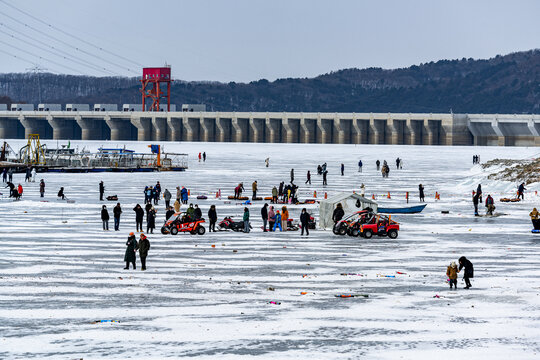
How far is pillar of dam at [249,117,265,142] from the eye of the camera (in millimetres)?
159750

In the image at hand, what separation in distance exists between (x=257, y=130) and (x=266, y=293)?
140m

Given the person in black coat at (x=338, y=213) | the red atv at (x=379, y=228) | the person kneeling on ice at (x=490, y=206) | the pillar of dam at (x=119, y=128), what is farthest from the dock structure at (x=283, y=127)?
the red atv at (x=379, y=228)

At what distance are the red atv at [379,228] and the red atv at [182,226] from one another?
626 cm

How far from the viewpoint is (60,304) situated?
18.8 m

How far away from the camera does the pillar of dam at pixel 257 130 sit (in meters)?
160

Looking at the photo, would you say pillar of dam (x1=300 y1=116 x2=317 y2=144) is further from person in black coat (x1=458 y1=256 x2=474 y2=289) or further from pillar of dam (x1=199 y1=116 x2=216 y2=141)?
person in black coat (x1=458 y1=256 x2=474 y2=289)

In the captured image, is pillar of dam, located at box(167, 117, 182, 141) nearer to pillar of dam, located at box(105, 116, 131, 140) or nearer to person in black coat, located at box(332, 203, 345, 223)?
pillar of dam, located at box(105, 116, 131, 140)

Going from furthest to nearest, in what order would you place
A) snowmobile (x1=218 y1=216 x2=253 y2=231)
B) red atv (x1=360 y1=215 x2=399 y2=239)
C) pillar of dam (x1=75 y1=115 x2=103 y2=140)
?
pillar of dam (x1=75 y1=115 x2=103 y2=140), snowmobile (x1=218 y1=216 x2=253 y2=231), red atv (x1=360 y1=215 x2=399 y2=239)

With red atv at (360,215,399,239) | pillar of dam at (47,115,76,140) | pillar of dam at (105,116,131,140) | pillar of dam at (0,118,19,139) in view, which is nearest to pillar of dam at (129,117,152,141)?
pillar of dam at (105,116,131,140)

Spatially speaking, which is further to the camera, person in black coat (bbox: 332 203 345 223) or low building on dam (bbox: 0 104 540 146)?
low building on dam (bbox: 0 104 540 146)

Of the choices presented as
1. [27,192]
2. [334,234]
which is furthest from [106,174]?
[334,234]

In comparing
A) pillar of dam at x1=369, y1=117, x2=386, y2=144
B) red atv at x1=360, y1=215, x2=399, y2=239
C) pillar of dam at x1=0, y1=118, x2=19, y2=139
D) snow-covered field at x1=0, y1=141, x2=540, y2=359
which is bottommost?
snow-covered field at x1=0, y1=141, x2=540, y2=359

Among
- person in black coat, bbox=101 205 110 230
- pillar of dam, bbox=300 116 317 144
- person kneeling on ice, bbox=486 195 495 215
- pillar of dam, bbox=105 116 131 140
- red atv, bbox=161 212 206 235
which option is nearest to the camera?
red atv, bbox=161 212 206 235

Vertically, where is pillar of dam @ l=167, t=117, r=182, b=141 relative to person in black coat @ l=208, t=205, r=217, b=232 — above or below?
above
